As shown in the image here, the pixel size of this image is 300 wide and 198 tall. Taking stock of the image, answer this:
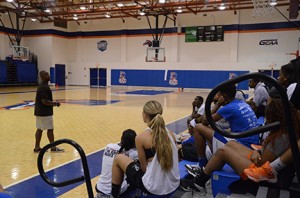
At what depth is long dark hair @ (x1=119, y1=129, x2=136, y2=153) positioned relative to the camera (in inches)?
131

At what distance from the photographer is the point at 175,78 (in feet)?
85.1

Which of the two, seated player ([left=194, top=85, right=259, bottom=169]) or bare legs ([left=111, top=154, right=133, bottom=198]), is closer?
bare legs ([left=111, top=154, right=133, bottom=198])

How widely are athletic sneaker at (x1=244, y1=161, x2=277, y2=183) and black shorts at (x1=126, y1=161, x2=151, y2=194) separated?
1053 millimetres

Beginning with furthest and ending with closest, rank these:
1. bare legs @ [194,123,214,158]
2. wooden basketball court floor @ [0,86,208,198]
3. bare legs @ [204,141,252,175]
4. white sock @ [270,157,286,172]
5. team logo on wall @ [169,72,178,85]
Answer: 1. team logo on wall @ [169,72,178,85]
2. wooden basketball court floor @ [0,86,208,198]
3. bare legs @ [194,123,214,158]
4. bare legs @ [204,141,252,175]
5. white sock @ [270,157,286,172]

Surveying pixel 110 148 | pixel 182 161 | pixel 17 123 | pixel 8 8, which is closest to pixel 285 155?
pixel 110 148

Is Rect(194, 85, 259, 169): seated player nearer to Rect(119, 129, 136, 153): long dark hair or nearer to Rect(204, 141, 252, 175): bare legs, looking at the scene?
Rect(204, 141, 252, 175): bare legs

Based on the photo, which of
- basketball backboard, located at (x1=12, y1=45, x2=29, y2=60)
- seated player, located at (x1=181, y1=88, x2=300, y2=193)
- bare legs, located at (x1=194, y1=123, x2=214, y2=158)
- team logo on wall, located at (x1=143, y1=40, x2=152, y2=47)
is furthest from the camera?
team logo on wall, located at (x1=143, y1=40, x2=152, y2=47)

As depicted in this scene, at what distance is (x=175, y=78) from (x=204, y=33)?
14.5ft

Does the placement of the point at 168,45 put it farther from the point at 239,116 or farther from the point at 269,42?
the point at 239,116

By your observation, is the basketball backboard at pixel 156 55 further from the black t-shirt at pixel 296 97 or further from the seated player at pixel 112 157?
the black t-shirt at pixel 296 97

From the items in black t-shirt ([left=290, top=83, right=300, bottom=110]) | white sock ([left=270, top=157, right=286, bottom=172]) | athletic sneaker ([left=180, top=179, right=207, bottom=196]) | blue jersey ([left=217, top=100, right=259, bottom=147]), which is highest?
black t-shirt ([left=290, top=83, right=300, bottom=110])

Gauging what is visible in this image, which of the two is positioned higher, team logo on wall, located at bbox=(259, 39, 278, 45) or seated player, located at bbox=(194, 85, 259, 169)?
team logo on wall, located at bbox=(259, 39, 278, 45)

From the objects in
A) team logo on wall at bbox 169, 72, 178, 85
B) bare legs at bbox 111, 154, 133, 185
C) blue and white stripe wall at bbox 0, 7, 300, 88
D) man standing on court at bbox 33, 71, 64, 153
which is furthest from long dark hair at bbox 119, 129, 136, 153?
team logo on wall at bbox 169, 72, 178, 85

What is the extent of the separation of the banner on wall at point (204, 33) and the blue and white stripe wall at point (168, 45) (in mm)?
349
